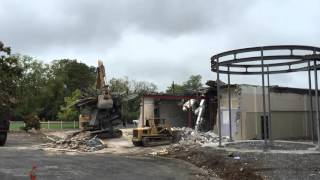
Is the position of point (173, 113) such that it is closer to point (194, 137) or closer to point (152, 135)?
point (194, 137)

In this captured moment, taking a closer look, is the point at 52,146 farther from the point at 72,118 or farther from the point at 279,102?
the point at 72,118

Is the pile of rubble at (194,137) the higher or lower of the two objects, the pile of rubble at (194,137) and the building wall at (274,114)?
the lower

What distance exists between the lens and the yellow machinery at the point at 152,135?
1521 inches

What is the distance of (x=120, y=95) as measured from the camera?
155 feet

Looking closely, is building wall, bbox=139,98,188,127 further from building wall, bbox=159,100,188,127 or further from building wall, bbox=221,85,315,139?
building wall, bbox=221,85,315,139

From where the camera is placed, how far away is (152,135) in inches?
1533

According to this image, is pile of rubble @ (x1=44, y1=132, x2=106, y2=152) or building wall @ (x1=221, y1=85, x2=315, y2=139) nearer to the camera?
pile of rubble @ (x1=44, y1=132, x2=106, y2=152)

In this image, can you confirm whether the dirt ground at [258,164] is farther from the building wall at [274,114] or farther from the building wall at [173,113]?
the building wall at [173,113]

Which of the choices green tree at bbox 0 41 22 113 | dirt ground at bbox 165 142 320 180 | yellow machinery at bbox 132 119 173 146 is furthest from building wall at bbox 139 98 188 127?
green tree at bbox 0 41 22 113

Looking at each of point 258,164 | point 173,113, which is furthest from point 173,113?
point 258,164

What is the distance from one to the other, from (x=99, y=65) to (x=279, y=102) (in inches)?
Result: 601

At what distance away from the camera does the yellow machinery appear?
3862 centimetres

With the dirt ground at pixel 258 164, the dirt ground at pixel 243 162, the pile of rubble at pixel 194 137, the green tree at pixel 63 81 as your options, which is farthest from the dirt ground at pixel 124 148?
the green tree at pixel 63 81

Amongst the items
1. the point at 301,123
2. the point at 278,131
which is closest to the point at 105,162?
the point at 278,131
